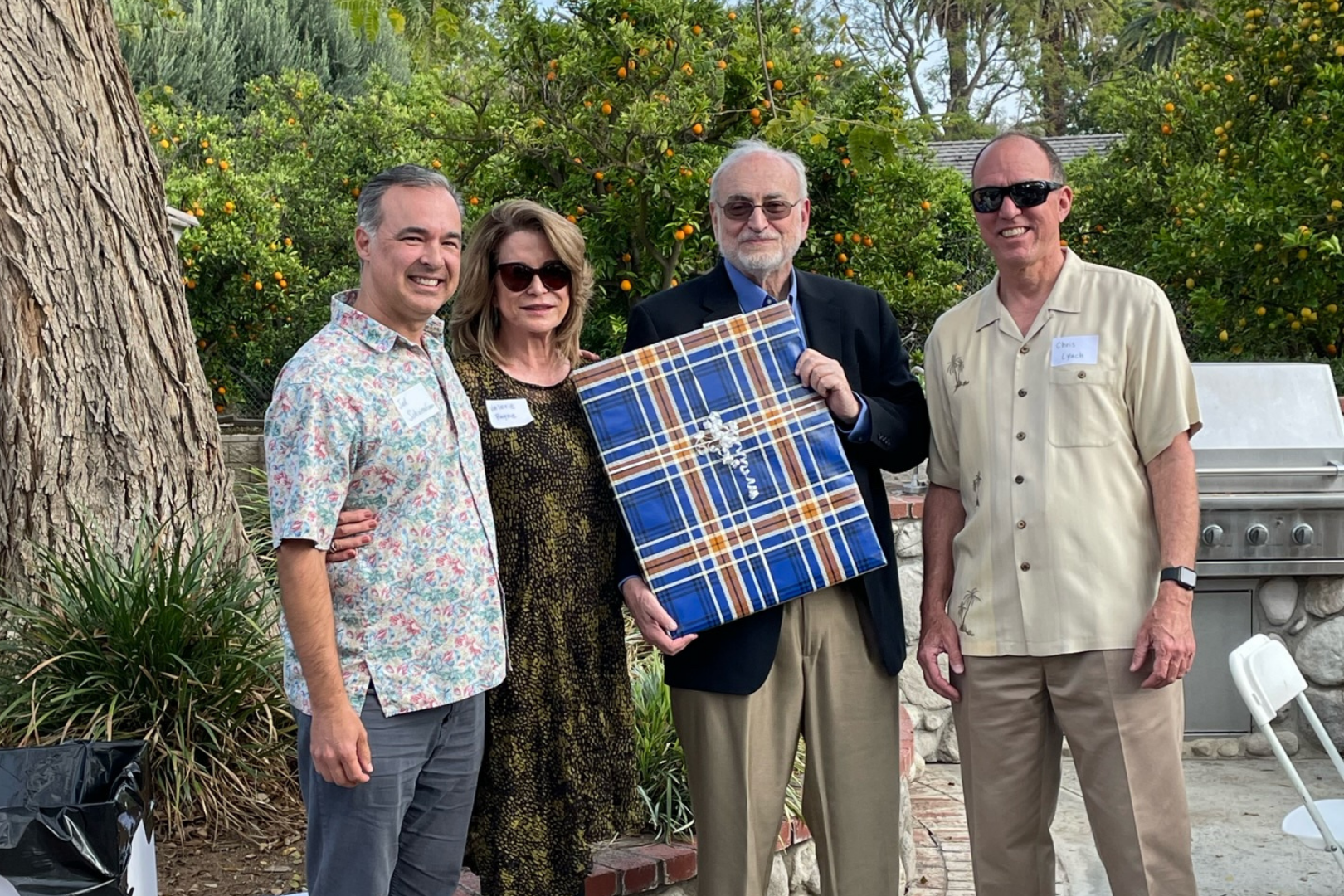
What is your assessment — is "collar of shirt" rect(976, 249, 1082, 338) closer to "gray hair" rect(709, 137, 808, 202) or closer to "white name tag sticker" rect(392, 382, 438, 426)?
"gray hair" rect(709, 137, 808, 202)

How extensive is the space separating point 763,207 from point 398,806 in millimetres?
1583

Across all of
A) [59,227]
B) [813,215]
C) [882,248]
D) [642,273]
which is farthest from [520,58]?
[59,227]

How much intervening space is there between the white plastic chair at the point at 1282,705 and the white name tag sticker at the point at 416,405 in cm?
237

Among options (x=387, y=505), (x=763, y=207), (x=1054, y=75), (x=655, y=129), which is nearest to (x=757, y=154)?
(x=763, y=207)

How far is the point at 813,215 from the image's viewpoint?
24.5 feet

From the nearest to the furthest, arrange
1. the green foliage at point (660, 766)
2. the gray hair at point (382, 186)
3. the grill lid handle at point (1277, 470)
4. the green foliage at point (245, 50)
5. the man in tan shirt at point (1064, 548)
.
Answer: the gray hair at point (382, 186)
the man in tan shirt at point (1064, 548)
the green foliage at point (660, 766)
the grill lid handle at point (1277, 470)
the green foliage at point (245, 50)

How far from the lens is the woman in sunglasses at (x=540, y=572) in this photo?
2852mm

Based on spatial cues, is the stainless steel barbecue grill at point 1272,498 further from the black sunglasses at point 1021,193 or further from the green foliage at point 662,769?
the black sunglasses at point 1021,193

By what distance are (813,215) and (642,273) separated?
1116 mm

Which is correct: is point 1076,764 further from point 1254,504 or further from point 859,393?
point 1254,504

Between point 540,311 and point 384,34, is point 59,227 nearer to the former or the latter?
point 540,311

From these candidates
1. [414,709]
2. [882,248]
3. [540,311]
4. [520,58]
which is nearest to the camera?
[414,709]

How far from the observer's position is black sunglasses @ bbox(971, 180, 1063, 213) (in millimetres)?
3010

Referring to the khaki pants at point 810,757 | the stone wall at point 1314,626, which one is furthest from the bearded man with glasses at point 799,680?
the stone wall at point 1314,626
